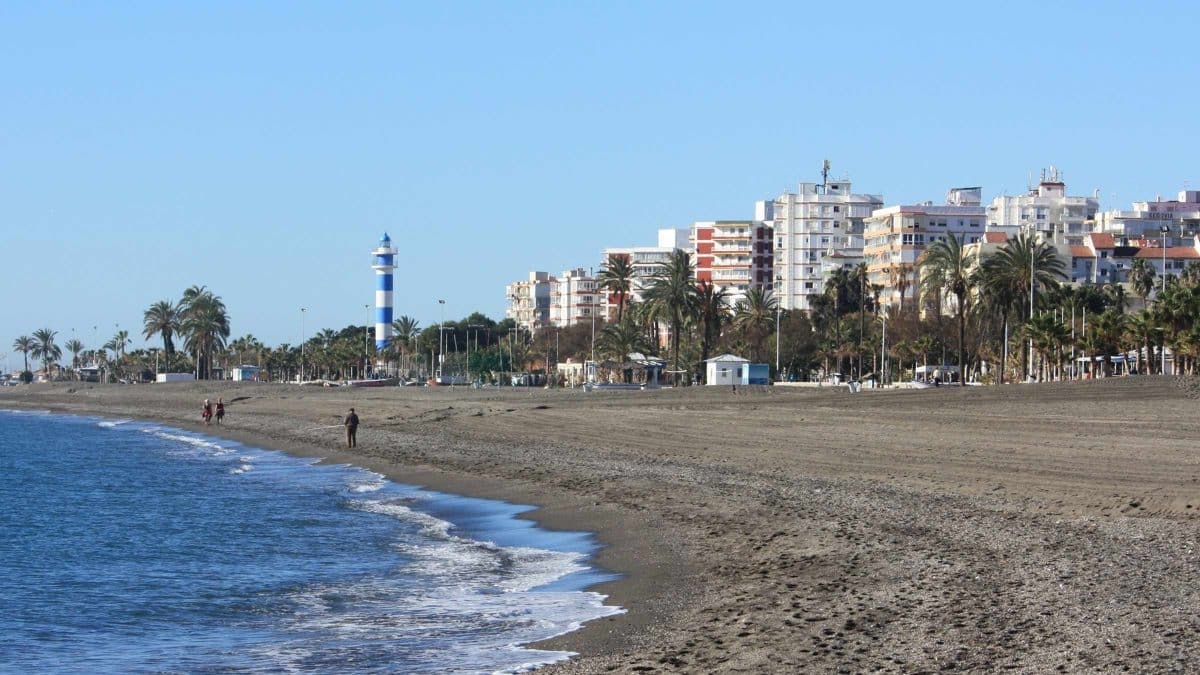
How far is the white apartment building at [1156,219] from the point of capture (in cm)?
14538

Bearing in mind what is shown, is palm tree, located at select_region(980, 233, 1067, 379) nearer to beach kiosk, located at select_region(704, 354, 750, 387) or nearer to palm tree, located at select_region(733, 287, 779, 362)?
beach kiosk, located at select_region(704, 354, 750, 387)

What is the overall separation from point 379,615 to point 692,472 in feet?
52.9

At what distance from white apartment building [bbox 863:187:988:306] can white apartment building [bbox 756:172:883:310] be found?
7960mm

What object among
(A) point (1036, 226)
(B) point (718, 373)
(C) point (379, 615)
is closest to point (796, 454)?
(C) point (379, 615)

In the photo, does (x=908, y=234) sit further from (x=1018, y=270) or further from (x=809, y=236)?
(x=1018, y=270)

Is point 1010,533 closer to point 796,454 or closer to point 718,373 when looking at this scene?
point 796,454

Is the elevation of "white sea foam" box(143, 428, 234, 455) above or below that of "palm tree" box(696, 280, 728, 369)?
below

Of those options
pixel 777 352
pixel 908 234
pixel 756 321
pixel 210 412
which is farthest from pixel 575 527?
pixel 908 234

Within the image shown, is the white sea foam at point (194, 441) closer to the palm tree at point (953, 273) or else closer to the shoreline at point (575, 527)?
the shoreline at point (575, 527)

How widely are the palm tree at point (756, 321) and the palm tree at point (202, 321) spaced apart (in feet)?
216

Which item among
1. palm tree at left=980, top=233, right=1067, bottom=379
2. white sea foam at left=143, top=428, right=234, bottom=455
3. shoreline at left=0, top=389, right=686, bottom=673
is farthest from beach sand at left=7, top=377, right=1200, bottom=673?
palm tree at left=980, top=233, right=1067, bottom=379

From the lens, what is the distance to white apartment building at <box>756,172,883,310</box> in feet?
507

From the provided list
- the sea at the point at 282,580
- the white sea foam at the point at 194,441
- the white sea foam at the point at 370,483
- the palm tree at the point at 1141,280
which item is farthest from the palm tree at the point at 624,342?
the sea at the point at 282,580

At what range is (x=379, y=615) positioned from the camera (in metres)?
19.0
